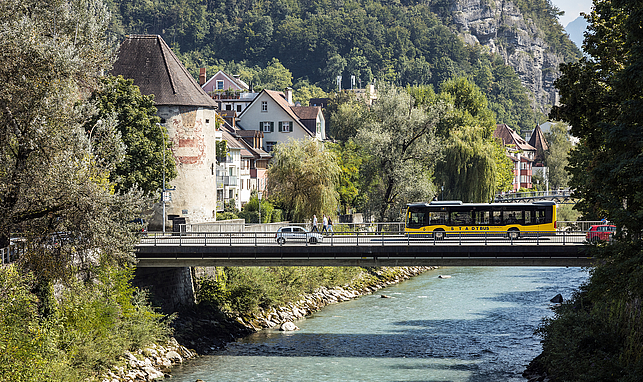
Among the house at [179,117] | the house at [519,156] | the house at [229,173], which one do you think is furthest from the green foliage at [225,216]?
the house at [519,156]

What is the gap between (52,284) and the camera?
2778cm

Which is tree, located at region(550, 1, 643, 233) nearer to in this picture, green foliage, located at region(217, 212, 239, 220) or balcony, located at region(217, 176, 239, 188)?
green foliage, located at region(217, 212, 239, 220)

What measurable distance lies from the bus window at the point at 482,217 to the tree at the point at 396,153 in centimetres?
1444

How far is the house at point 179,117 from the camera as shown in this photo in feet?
160

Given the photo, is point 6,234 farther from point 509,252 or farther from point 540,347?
point 540,347

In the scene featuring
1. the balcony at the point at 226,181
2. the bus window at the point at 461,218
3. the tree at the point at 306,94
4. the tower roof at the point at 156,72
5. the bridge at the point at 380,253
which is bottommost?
the bridge at the point at 380,253

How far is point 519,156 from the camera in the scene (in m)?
130

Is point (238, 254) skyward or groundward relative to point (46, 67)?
groundward

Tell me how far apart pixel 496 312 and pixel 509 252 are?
1106cm

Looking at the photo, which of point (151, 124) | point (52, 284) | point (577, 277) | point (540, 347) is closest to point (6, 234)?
point (52, 284)

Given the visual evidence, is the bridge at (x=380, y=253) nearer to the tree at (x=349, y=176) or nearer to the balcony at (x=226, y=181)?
the tree at (x=349, y=176)

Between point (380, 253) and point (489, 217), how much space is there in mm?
14609

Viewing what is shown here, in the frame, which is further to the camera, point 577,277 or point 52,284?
point 577,277

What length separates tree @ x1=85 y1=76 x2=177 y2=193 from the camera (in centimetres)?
4188
